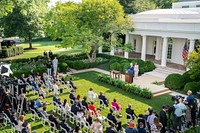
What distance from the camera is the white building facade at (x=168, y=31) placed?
2395 centimetres

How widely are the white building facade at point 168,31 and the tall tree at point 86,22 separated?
2670 millimetres

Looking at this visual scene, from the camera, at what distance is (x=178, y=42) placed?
28938 mm

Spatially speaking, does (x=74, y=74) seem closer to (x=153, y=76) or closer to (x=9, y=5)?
(x=153, y=76)

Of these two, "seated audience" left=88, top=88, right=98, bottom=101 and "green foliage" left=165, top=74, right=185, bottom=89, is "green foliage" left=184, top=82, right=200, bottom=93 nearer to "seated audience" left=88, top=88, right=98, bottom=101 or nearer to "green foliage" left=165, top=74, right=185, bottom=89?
"green foliage" left=165, top=74, right=185, bottom=89

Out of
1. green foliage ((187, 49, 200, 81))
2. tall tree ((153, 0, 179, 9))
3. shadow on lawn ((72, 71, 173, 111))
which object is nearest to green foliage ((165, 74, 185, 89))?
green foliage ((187, 49, 200, 81))

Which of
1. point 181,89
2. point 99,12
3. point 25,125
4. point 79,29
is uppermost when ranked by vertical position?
point 99,12

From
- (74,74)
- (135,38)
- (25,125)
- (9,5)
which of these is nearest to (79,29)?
(74,74)

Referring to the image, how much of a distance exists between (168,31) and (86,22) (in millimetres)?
9385

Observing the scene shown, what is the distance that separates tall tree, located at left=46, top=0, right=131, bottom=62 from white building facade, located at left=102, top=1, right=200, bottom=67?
2.67 metres

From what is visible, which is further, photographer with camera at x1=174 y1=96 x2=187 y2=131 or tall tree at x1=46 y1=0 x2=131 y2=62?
tall tree at x1=46 y1=0 x2=131 y2=62

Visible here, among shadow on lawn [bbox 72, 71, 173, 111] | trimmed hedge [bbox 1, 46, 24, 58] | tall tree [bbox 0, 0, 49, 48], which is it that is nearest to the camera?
shadow on lawn [bbox 72, 71, 173, 111]

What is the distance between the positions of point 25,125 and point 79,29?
18966 millimetres

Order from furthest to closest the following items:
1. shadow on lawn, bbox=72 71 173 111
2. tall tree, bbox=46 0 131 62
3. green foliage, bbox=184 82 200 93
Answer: tall tree, bbox=46 0 131 62, green foliage, bbox=184 82 200 93, shadow on lawn, bbox=72 71 173 111

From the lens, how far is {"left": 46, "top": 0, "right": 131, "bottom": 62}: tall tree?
27.7 meters
